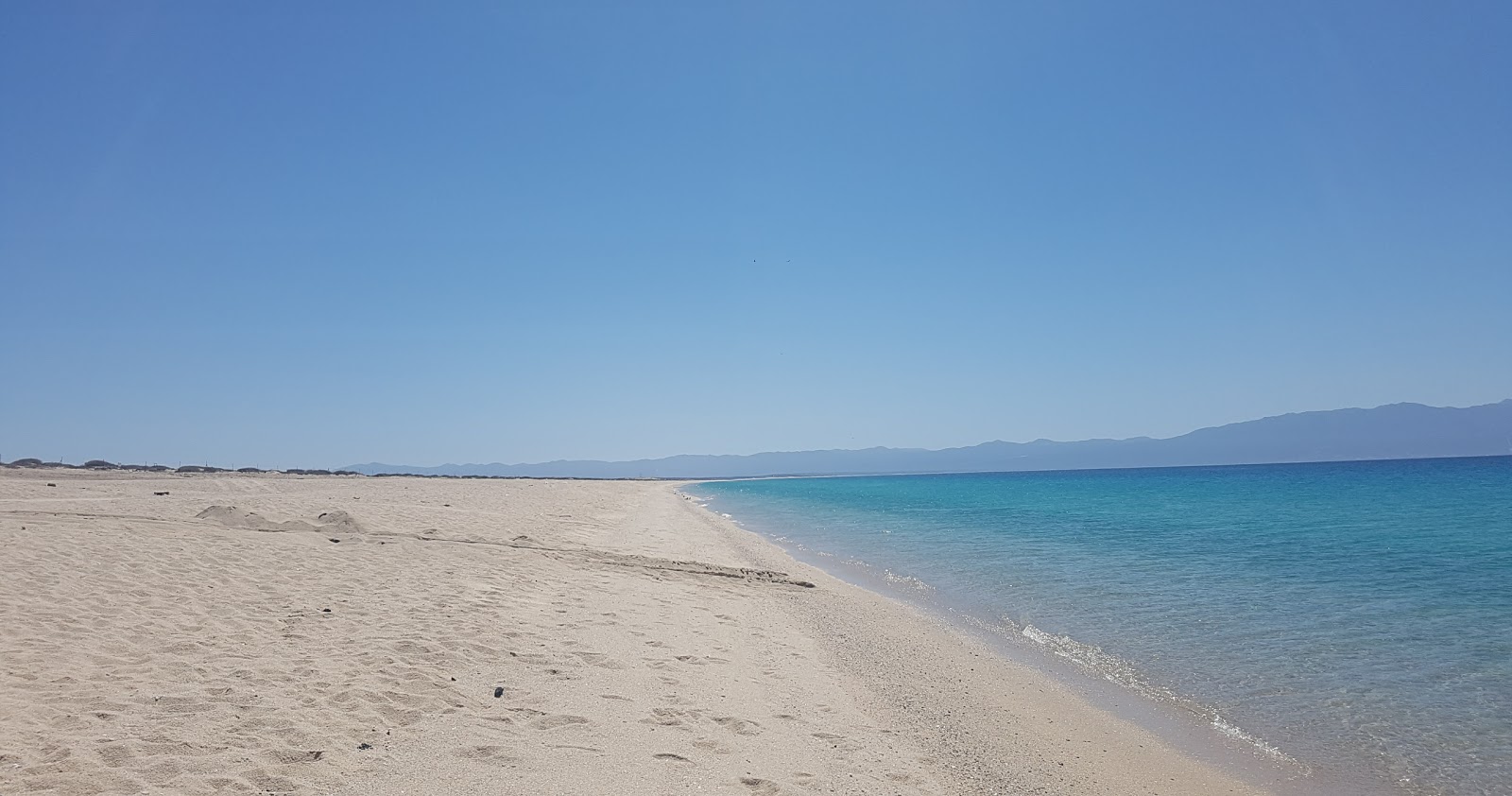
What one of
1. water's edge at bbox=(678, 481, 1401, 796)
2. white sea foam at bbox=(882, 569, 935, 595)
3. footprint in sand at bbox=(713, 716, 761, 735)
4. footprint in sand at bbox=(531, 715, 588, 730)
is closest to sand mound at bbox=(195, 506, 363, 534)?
white sea foam at bbox=(882, 569, 935, 595)

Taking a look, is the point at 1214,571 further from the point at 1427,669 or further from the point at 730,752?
the point at 730,752

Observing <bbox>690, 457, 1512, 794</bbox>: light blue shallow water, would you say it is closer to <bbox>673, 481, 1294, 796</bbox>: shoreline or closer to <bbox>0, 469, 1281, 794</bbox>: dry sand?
<bbox>673, 481, 1294, 796</bbox>: shoreline

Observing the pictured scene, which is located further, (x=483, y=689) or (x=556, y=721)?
(x=483, y=689)

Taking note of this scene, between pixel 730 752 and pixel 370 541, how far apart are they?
431 inches

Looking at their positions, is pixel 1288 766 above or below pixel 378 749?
below

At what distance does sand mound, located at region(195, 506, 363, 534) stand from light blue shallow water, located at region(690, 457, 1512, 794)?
11.6 metres

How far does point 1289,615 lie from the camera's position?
11.7 meters

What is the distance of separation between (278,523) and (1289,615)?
18.5 m

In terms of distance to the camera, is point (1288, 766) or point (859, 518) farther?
point (859, 518)

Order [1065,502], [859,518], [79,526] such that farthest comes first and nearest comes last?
[1065,502] → [859,518] → [79,526]

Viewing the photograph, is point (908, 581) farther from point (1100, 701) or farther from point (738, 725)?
point (738, 725)

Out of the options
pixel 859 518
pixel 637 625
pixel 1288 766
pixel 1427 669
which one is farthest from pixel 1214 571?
pixel 859 518

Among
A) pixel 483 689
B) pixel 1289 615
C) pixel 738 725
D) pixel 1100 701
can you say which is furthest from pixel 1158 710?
pixel 483 689

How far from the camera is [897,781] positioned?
5.11m
